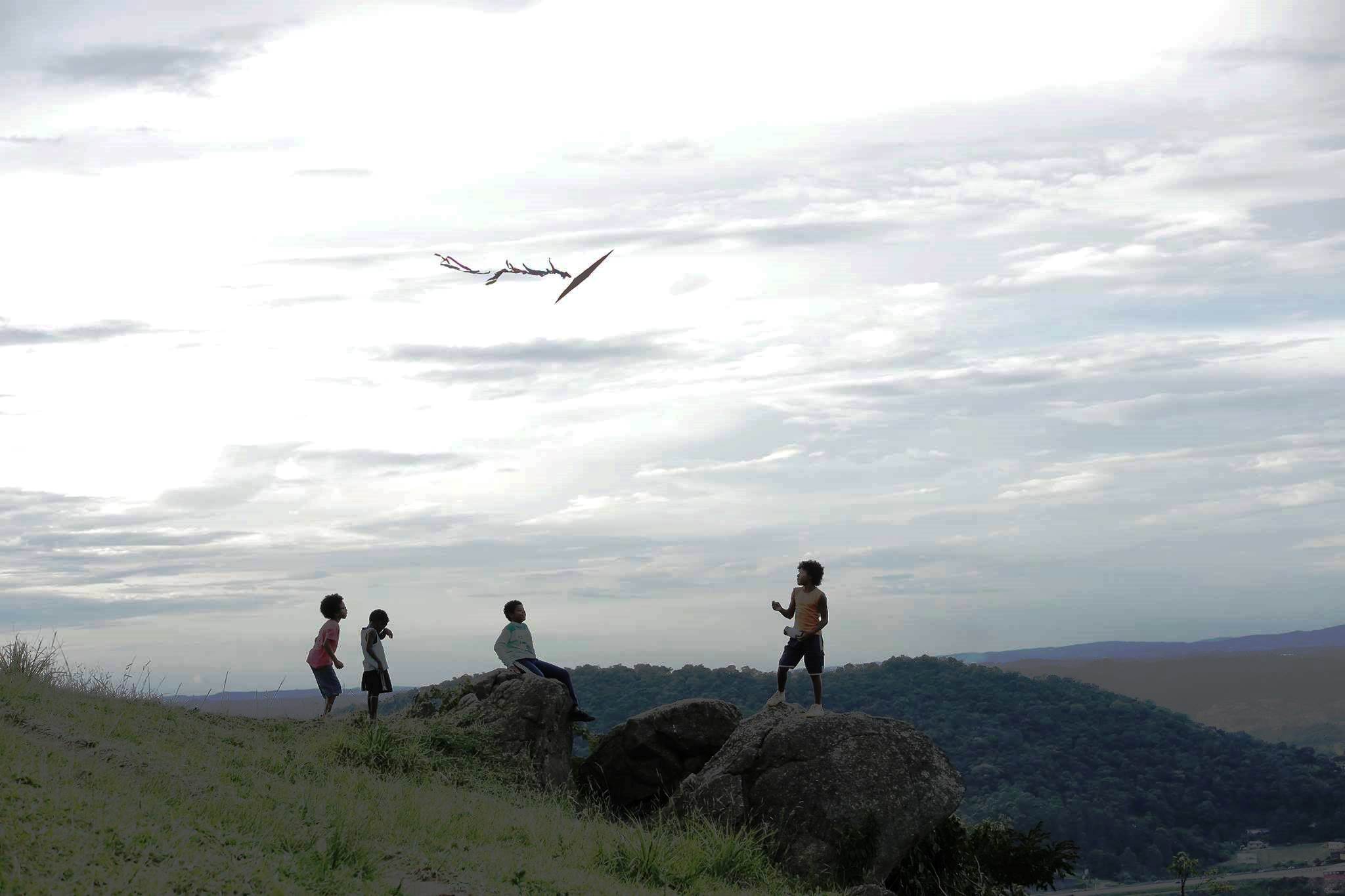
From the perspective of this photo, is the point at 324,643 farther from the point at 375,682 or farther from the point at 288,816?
the point at 288,816

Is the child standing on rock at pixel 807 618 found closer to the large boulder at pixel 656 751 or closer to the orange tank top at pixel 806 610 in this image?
the orange tank top at pixel 806 610

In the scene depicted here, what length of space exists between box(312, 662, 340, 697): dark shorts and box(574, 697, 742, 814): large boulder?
14.2 feet

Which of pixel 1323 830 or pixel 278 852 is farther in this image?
pixel 1323 830

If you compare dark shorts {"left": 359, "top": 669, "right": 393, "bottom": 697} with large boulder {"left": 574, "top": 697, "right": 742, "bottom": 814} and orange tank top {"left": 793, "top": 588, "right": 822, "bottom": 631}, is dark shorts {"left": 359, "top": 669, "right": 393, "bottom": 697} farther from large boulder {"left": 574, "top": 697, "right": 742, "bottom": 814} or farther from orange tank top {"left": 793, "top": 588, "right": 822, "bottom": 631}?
orange tank top {"left": 793, "top": 588, "right": 822, "bottom": 631}

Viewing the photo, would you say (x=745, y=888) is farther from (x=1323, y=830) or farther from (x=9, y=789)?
(x=1323, y=830)

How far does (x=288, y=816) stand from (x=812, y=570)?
814 cm

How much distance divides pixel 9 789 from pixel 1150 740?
10798cm

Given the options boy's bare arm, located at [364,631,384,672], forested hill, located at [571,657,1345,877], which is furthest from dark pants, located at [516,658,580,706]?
forested hill, located at [571,657,1345,877]

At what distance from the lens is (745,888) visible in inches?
577

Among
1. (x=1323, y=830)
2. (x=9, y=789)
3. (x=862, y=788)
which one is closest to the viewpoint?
(x=9, y=789)

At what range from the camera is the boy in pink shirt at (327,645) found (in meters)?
18.5

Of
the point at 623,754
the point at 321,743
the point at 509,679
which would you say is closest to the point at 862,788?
the point at 623,754

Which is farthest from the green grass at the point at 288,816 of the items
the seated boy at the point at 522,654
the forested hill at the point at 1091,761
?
the forested hill at the point at 1091,761

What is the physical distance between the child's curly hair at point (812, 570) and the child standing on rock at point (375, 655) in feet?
20.8
